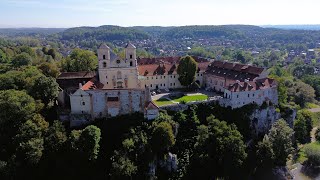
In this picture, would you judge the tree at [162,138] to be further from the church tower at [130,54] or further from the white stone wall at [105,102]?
the church tower at [130,54]

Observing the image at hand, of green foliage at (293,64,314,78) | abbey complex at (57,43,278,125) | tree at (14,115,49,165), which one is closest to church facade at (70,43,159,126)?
abbey complex at (57,43,278,125)

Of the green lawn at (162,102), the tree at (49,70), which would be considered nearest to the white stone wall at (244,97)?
the green lawn at (162,102)

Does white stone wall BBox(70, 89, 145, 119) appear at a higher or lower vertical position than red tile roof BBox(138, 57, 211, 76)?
lower

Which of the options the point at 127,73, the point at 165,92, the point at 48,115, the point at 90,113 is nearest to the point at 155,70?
the point at 165,92

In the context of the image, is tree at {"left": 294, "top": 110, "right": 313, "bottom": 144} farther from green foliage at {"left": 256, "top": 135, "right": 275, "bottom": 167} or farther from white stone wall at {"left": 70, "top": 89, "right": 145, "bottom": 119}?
white stone wall at {"left": 70, "top": 89, "right": 145, "bottom": 119}

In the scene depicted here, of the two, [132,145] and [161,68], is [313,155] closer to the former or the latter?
[132,145]

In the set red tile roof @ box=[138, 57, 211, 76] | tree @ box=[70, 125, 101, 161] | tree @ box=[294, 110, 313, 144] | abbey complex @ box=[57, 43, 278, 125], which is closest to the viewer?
tree @ box=[70, 125, 101, 161]

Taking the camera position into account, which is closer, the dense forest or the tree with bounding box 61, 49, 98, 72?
the dense forest

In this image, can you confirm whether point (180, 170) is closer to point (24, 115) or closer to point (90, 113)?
point (90, 113)
